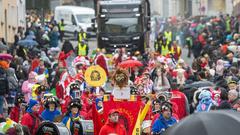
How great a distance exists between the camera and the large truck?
40.9m

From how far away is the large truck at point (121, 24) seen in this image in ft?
134

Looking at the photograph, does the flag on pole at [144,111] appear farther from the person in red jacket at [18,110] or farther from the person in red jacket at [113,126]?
the person in red jacket at [18,110]

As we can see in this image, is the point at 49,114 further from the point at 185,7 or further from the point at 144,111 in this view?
the point at 185,7

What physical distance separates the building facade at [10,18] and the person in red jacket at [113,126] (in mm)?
23555

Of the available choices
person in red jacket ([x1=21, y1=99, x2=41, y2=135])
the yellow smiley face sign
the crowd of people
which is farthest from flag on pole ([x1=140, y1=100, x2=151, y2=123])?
the yellow smiley face sign

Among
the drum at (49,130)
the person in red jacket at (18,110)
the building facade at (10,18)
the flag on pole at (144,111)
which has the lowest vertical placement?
the person in red jacket at (18,110)

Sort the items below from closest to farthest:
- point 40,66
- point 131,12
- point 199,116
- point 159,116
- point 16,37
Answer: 1. point 199,116
2. point 159,116
3. point 40,66
4. point 16,37
5. point 131,12

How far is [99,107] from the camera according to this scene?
48.9 ft

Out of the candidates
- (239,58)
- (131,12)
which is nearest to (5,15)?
(131,12)

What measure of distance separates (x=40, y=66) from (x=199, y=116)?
2029cm

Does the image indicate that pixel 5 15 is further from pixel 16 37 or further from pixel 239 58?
pixel 239 58

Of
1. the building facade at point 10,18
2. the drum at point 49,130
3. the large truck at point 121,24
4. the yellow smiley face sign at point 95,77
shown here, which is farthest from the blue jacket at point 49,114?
the large truck at point 121,24

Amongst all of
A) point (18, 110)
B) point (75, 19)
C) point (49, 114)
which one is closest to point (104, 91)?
point (18, 110)

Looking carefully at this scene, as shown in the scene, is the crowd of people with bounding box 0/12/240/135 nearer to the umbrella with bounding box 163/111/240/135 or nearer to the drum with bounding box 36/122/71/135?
the drum with bounding box 36/122/71/135
